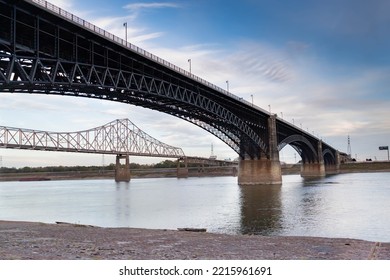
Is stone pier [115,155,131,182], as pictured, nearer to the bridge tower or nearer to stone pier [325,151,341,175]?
the bridge tower

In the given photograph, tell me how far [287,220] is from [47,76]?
21.2 m

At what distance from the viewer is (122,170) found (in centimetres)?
14525

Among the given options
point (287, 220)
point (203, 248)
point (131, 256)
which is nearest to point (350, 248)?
point (203, 248)

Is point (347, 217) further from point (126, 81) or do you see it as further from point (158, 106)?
point (158, 106)

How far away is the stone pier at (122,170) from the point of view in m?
139

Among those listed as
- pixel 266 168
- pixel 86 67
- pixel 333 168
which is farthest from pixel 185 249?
pixel 333 168

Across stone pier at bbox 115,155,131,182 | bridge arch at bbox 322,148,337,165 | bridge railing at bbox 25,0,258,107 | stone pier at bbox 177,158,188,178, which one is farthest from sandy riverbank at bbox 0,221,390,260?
bridge arch at bbox 322,148,337,165

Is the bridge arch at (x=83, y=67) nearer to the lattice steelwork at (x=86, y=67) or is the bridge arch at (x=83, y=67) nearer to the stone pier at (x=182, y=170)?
the lattice steelwork at (x=86, y=67)

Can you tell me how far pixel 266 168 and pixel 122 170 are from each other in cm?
6750

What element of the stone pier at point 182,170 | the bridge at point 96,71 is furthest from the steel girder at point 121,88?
the stone pier at point 182,170

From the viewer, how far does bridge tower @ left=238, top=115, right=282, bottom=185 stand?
295 feet

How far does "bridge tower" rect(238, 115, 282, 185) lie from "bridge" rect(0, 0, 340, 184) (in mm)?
3951

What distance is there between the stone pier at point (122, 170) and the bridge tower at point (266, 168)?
183 ft

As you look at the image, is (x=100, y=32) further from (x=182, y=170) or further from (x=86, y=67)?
(x=182, y=170)
